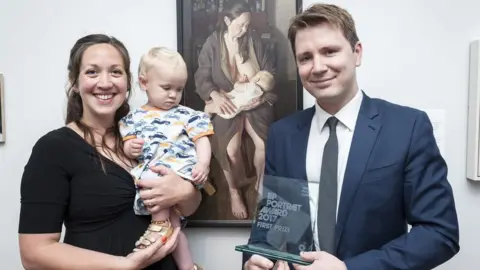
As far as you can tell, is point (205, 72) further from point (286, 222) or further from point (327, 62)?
point (286, 222)

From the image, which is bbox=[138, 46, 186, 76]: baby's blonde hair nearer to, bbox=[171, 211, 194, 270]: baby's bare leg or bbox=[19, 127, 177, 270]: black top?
bbox=[19, 127, 177, 270]: black top

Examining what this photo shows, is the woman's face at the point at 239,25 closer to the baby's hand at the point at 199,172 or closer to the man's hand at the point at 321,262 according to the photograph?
the baby's hand at the point at 199,172

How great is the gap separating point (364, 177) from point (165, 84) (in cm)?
67

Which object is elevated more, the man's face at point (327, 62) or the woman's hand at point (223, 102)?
the man's face at point (327, 62)

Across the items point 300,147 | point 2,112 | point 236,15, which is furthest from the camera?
point 2,112

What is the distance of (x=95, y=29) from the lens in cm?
152

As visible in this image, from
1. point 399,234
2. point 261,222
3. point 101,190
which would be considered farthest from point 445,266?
point 101,190

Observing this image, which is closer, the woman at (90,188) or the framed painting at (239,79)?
the woman at (90,188)

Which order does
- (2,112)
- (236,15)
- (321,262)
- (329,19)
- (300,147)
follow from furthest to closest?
(2,112), (236,15), (300,147), (329,19), (321,262)

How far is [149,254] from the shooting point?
43.9 inches

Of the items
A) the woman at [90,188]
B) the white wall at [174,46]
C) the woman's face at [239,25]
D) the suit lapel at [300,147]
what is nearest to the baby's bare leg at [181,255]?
the woman at [90,188]

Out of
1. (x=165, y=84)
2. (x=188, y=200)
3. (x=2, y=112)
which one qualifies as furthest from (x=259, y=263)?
(x=2, y=112)

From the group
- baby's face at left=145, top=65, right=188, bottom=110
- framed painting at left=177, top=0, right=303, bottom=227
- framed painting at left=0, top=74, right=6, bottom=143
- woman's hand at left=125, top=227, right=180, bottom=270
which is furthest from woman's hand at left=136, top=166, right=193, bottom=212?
framed painting at left=0, top=74, right=6, bottom=143

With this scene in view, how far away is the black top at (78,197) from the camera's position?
42.4 inches
